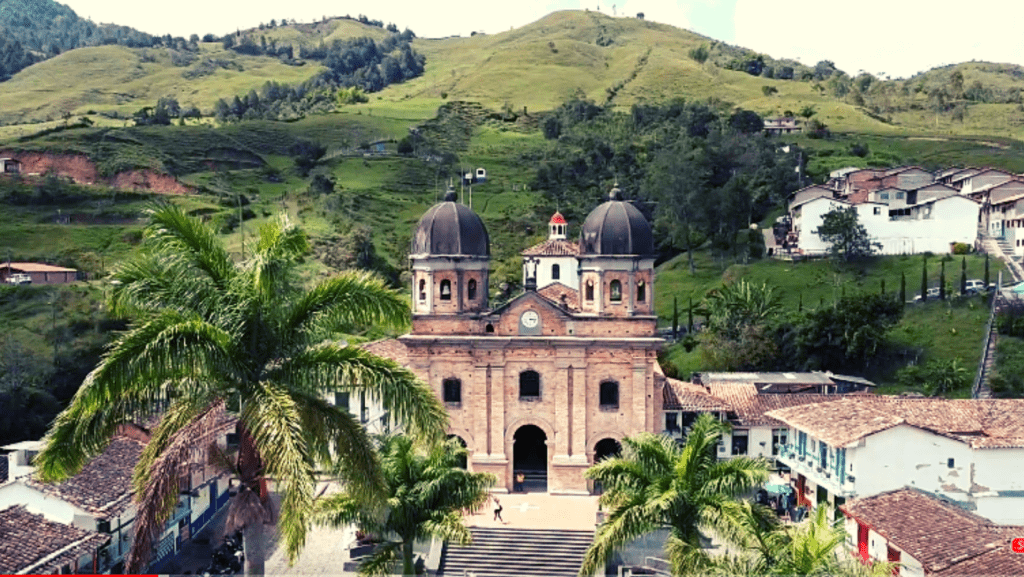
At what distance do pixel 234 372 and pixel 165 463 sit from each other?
1.29 m

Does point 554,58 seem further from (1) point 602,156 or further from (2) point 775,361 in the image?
(2) point 775,361

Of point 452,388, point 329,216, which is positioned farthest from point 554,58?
point 452,388

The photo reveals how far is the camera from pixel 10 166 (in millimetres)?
86000

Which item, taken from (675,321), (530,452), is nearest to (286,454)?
(530,452)

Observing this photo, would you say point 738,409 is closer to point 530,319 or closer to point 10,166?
point 530,319

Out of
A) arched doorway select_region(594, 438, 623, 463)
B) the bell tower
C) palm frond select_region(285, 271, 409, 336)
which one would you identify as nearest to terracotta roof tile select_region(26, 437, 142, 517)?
the bell tower

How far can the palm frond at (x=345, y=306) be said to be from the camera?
39.6 ft

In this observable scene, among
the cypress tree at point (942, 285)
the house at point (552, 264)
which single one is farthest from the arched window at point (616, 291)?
the cypress tree at point (942, 285)

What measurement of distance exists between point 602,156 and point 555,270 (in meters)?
42.6

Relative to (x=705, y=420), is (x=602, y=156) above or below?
above

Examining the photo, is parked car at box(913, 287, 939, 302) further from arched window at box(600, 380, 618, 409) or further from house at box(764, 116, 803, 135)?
house at box(764, 116, 803, 135)

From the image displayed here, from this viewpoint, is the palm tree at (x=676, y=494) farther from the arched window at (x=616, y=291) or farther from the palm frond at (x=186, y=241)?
the arched window at (x=616, y=291)

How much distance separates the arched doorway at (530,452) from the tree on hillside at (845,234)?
33.6 m

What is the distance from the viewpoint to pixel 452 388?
36.8m
